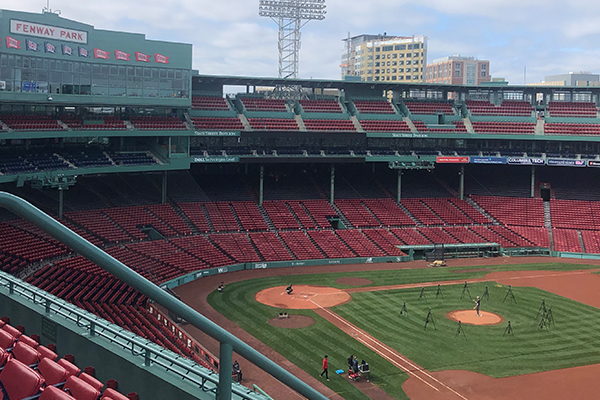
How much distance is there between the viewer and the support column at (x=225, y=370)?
663 cm

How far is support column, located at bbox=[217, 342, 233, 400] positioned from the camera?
663 cm

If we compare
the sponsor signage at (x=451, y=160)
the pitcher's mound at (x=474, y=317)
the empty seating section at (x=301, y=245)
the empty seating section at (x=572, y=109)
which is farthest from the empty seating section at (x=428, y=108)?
the pitcher's mound at (x=474, y=317)

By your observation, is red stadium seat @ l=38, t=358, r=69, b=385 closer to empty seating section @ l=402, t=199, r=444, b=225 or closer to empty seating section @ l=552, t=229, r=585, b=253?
empty seating section @ l=402, t=199, r=444, b=225

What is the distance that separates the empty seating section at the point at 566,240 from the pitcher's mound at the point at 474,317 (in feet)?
82.8

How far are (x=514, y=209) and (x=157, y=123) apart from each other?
40.2m

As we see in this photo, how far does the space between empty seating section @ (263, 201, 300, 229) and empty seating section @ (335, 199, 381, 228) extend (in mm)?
6062

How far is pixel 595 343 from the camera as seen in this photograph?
31734 millimetres

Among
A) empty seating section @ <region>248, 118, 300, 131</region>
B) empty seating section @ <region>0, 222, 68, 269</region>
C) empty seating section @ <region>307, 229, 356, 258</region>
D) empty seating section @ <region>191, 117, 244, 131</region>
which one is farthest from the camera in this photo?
empty seating section @ <region>248, 118, 300, 131</region>

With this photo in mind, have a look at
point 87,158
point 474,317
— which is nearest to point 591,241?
point 474,317

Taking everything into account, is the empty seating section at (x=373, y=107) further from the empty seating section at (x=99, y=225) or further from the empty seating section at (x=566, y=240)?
the empty seating section at (x=99, y=225)

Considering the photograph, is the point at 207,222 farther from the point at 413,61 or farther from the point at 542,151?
the point at 413,61

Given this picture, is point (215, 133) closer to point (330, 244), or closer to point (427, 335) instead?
point (330, 244)

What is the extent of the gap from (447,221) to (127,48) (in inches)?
1454

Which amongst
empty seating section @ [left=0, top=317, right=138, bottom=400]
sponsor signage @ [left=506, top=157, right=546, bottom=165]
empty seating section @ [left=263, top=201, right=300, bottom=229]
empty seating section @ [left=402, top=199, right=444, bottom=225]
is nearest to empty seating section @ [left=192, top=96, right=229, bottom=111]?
empty seating section @ [left=263, top=201, right=300, bottom=229]
